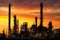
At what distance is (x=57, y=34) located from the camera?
29719 mm

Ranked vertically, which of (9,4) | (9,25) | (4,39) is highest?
(9,4)

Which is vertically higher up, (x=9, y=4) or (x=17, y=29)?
(x=9, y=4)

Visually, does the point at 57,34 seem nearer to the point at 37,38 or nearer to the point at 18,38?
the point at 37,38

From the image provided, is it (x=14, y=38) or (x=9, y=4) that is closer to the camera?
(x=14, y=38)

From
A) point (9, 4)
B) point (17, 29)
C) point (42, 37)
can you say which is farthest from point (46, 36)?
point (9, 4)

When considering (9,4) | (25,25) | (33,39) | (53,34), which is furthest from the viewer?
(9,4)

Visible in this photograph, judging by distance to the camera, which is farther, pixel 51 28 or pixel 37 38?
pixel 51 28

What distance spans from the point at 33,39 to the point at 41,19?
35.1ft

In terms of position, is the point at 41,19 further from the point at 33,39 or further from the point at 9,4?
the point at 33,39

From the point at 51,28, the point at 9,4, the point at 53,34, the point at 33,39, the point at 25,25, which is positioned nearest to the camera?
the point at 33,39

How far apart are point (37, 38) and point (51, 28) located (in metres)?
6.73

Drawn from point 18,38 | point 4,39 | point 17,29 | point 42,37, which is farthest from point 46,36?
point 17,29

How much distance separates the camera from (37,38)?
2867 cm

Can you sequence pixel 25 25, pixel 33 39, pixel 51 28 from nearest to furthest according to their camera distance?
1. pixel 33 39
2. pixel 51 28
3. pixel 25 25
